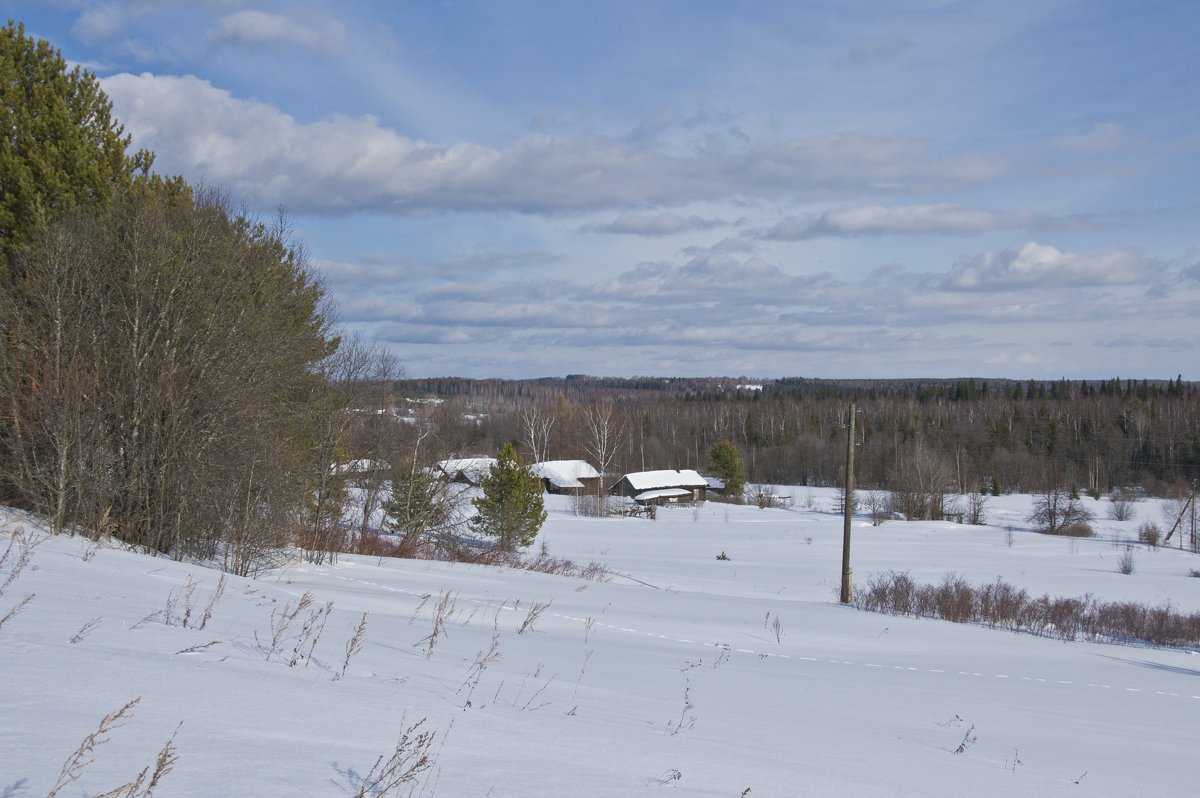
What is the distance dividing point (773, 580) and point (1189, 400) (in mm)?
117401

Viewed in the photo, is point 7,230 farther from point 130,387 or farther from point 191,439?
point 191,439

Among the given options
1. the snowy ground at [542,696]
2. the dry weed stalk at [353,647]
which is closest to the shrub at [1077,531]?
the snowy ground at [542,696]

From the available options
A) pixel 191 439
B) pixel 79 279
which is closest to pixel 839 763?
pixel 191 439

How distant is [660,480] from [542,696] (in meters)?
77.3

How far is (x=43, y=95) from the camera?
16219 mm

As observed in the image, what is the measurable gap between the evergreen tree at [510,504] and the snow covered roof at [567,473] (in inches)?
1731

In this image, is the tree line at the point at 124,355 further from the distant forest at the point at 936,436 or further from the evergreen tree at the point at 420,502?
the distant forest at the point at 936,436

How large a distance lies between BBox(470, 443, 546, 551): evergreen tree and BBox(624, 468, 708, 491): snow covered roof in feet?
154

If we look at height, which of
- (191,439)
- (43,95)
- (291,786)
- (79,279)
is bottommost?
(291,786)

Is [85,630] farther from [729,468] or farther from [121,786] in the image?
[729,468]

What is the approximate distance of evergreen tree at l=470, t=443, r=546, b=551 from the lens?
34.0 m

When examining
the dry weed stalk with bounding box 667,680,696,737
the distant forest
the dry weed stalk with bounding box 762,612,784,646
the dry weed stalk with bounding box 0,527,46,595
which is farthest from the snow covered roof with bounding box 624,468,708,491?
the dry weed stalk with bounding box 667,680,696,737

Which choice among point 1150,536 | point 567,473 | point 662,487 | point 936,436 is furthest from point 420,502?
point 936,436

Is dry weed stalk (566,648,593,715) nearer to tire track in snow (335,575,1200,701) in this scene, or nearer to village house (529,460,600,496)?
tire track in snow (335,575,1200,701)
